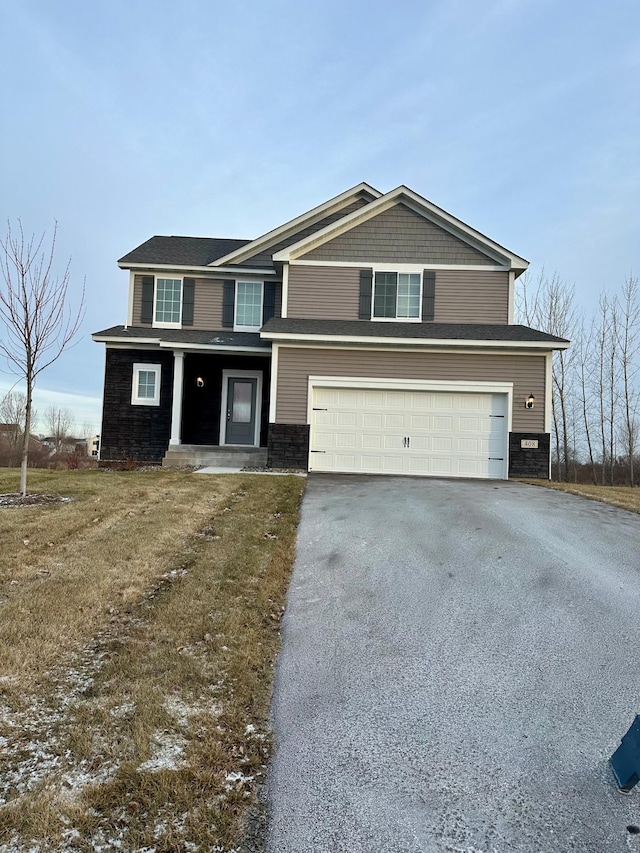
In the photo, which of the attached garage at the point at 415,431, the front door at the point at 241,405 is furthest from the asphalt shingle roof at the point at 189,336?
the attached garage at the point at 415,431

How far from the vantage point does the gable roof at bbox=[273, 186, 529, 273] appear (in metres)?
12.9

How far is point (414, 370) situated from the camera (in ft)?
38.8

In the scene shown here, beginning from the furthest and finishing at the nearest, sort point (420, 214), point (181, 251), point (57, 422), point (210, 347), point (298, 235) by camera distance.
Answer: point (57, 422), point (181, 251), point (298, 235), point (420, 214), point (210, 347)

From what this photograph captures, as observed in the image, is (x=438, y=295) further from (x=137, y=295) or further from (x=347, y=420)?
(x=137, y=295)

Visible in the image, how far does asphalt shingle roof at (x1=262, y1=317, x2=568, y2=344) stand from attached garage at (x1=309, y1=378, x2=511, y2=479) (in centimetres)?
114

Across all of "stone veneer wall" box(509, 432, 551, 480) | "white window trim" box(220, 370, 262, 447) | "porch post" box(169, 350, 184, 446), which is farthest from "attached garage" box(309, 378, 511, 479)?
"porch post" box(169, 350, 184, 446)

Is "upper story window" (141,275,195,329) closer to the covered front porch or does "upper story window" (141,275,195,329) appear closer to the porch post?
the covered front porch

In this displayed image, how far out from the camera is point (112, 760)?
2143 mm

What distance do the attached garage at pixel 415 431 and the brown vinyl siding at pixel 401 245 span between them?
12.0 feet

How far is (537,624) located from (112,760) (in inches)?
115

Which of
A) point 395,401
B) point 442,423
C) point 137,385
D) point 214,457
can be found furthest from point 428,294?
point 137,385

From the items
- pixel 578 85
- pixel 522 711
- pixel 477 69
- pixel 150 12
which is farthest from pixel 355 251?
pixel 522 711

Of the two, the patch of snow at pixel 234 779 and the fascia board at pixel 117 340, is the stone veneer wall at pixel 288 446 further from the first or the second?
the patch of snow at pixel 234 779

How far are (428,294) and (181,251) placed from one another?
7.89 metres
